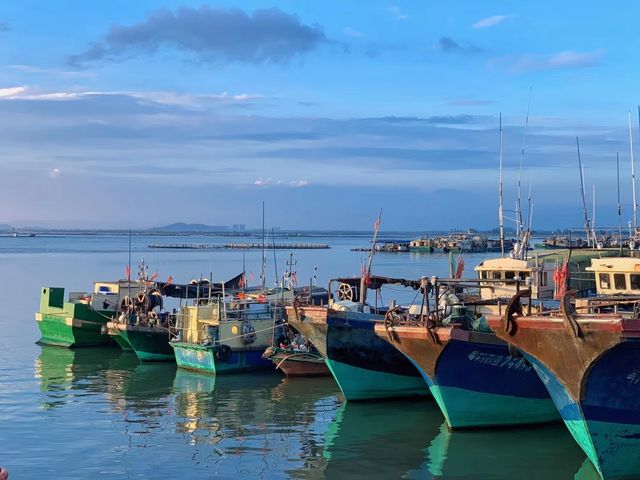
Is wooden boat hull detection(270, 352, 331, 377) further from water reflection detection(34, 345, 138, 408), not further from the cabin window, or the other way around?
the cabin window

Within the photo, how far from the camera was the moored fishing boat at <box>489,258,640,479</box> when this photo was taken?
54.0 feet

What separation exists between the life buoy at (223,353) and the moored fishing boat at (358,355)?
481 centimetres

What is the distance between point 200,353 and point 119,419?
6.82 m

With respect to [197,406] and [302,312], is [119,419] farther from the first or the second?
[302,312]

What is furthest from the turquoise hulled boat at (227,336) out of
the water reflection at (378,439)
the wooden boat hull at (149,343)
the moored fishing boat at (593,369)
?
the moored fishing boat at (593,369)

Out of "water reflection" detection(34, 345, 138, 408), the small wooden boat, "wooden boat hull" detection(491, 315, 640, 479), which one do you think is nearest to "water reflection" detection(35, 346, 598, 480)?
"water reflection" detection(34, 345, 138, 408)

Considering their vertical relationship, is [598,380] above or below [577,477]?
above

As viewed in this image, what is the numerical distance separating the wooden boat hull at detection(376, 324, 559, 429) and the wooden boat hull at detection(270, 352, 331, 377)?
756cm

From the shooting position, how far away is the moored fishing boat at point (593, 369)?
54.0ft

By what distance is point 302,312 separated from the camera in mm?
26281

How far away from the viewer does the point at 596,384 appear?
17.1 meters

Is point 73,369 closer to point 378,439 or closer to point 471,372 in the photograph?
point 378,439

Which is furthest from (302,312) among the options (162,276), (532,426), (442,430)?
(162,276)

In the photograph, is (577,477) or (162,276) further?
(162,276)
